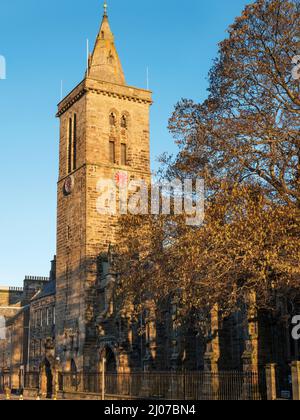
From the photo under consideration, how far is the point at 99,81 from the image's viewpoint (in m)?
51.9

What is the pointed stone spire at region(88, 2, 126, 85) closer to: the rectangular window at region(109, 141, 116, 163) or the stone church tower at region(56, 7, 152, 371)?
the stone church tower at region(56, 7, 152, 371)

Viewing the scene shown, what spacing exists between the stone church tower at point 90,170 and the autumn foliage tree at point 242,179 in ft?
64.4

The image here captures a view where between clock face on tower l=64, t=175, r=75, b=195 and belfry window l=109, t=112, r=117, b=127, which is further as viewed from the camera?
belfry window l=109, t=112, r=117, b=127

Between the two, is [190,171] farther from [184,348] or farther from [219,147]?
[184,348]

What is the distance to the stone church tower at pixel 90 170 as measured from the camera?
154ft

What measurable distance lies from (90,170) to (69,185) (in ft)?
10.4

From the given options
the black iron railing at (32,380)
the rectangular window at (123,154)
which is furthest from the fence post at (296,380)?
the rectangular window at (123,154)

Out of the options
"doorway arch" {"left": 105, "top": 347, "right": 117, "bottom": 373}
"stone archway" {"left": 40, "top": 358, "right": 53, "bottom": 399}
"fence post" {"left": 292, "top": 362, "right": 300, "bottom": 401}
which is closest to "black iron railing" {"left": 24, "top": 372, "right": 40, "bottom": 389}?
"stone archway" {"left": 40, "top": 358, "right": 53, "bottom": 399}

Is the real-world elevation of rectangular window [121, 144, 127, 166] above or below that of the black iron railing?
above

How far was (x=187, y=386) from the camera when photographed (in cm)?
2891

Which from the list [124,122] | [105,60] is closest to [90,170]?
[124,122]

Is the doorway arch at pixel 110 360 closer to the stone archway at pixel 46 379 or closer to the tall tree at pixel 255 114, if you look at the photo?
the stone archway at pixel 46 379

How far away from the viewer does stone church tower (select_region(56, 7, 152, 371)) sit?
1849 inches

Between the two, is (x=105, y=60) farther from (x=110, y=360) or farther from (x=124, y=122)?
(x=110, y=360)
